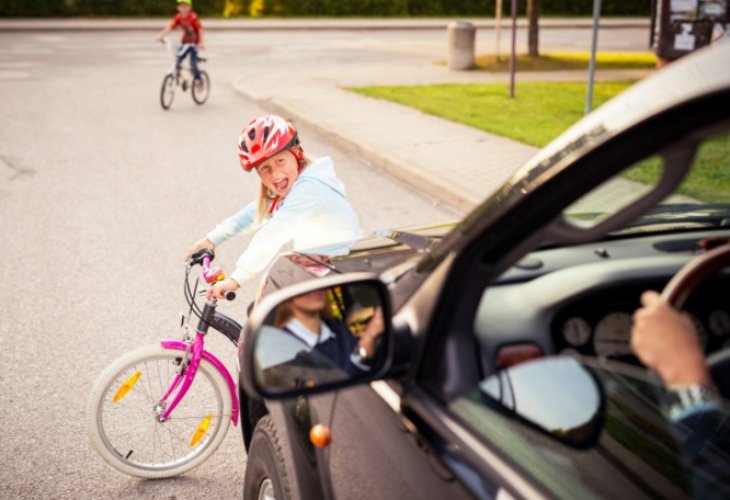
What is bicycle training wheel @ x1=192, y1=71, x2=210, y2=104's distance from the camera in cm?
1441

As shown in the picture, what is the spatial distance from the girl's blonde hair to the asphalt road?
1.18m

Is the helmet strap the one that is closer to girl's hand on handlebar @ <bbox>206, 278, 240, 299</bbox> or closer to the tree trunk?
girl's hand on handlebar @ <bbox>206, 278, 240, 299</bbox>

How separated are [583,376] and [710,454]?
0.25 meters

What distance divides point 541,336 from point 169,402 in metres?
2.33

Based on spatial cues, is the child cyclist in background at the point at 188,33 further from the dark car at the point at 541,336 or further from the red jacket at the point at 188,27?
the dark car at the point at 541,336

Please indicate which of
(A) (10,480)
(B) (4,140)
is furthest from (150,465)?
(B) (4,140)

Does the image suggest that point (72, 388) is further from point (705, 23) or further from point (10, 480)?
point (705, 23)

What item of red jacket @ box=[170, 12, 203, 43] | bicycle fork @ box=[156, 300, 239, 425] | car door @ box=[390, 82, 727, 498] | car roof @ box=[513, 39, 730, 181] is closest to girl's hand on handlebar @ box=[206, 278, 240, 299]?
bicycle fork @ box=[156, 300, 239, 425]

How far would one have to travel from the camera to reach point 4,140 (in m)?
11.4

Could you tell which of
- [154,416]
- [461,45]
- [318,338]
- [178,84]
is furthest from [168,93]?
[318,338]

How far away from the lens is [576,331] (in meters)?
1.73

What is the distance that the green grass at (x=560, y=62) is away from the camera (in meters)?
18.6

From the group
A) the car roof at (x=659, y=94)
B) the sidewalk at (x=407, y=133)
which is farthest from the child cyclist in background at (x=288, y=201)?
the sidewalk at (x=407, y=133)

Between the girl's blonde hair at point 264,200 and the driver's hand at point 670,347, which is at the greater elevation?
the driver's hand at point 670,347
